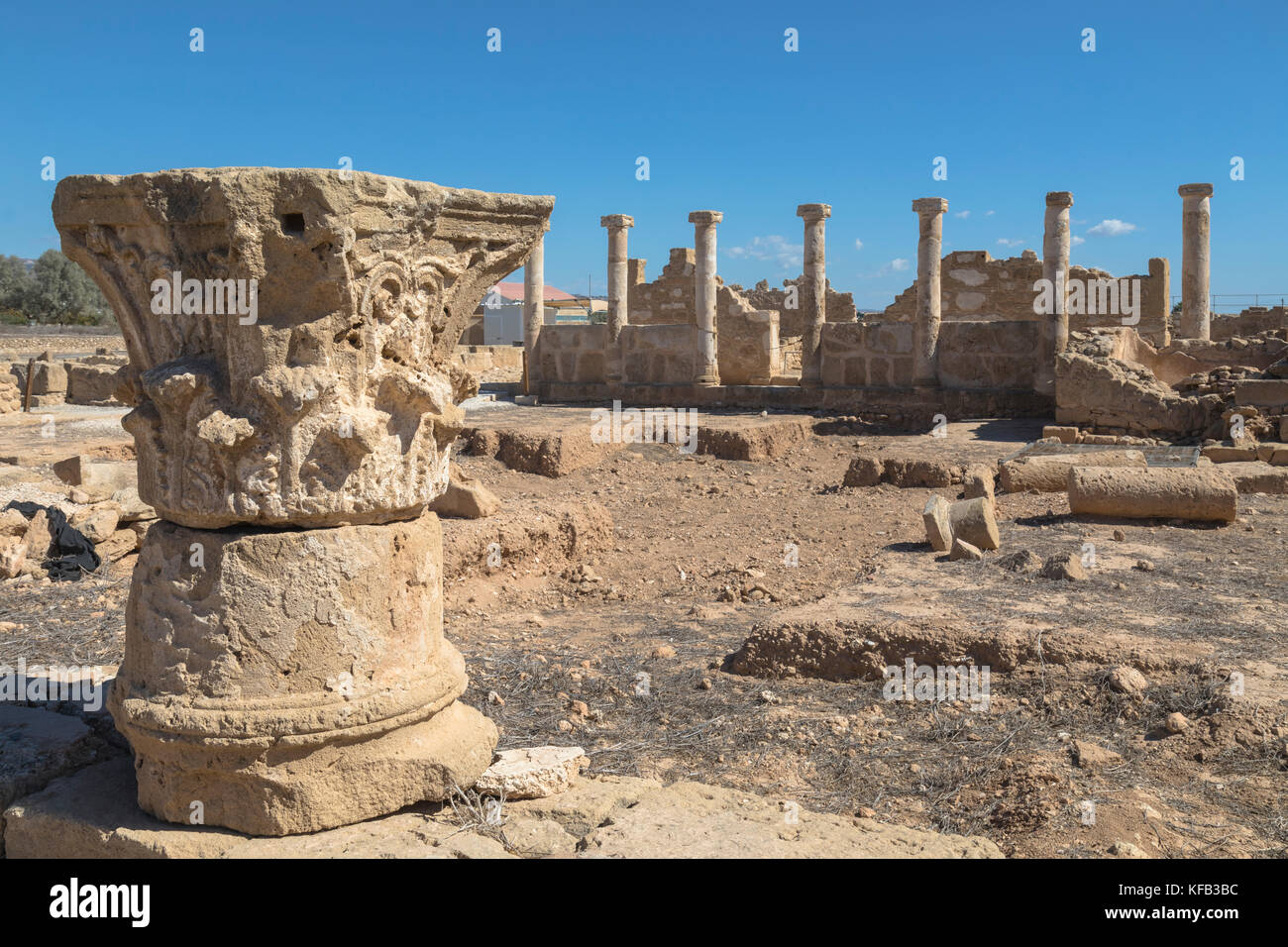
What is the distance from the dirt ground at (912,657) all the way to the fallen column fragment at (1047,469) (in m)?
0.49

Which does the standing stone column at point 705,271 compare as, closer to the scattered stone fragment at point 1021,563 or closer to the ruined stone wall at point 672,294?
the ruined stone wall at point 672,294

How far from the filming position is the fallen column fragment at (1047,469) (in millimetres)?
9617

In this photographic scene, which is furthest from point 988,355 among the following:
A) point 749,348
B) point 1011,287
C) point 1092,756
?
point 1092,756

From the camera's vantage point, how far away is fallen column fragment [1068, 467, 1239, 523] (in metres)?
8.03

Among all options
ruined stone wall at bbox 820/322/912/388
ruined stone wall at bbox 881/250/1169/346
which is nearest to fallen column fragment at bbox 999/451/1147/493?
ruined stone wall at bbox 820/322/912/388

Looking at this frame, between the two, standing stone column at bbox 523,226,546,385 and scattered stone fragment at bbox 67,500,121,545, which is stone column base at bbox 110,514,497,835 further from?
standing stone column at bbox 523,226,546,385

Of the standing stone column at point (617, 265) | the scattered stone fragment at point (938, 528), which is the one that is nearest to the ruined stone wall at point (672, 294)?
the standing stone column at point (617, 265)

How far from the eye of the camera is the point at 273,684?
2.98m

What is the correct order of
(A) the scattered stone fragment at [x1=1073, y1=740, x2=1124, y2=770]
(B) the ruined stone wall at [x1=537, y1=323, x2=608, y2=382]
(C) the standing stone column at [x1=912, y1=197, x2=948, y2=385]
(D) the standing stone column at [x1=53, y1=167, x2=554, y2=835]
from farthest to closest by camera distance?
(B) the ruined stone wall at [x1=537, y1=323, x2=608, y2=382] < (C) the standing stone column at [x1=912, y1=197, x2=948, y2=385] < (A) the scattered stone fragment at [x1=1073, y1=740, x2=1124, y2=770] < (D) the standing stone column at [x1=53, y1=167, x2=554, y2=835]

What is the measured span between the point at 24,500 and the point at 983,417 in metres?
12.0

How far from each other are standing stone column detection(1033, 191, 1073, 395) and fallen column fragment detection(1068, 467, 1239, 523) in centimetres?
660

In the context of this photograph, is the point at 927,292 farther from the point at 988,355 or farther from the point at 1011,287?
the point at 1011,287

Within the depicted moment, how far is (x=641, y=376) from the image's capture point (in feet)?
62.0
